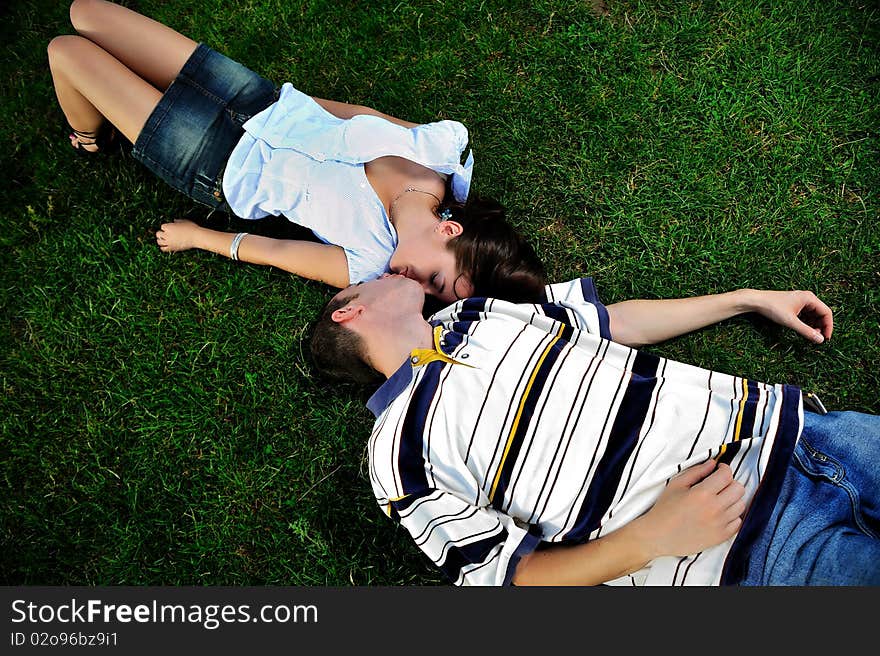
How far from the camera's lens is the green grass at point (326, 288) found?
2.88m

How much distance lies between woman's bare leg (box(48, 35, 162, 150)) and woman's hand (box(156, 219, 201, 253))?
0.43 metres

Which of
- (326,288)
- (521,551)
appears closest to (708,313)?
(521,551)

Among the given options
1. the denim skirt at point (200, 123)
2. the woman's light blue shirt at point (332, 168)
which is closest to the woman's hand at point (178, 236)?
the denim skirt at point (200, 123)

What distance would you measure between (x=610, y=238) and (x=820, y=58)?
56.8 inches

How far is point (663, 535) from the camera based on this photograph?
2182mm

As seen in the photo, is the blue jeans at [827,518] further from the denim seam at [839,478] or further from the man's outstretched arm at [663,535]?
the man's outstretched arm at [663,535]

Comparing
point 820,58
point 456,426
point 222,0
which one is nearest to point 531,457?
point 456,426

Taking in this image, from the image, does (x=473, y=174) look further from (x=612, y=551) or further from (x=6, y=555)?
(x=6, y=555)

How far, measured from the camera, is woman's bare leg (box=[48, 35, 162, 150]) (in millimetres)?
2902

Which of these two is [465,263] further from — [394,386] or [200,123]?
[200,123]

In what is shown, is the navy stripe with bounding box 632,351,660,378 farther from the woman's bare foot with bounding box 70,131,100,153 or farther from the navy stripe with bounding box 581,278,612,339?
the woman's bare foot with bounding box 70,131,100,153

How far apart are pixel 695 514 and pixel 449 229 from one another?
146 centimetres

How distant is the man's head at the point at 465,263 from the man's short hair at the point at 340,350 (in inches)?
12.5

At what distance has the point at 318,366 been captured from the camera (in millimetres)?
2762
